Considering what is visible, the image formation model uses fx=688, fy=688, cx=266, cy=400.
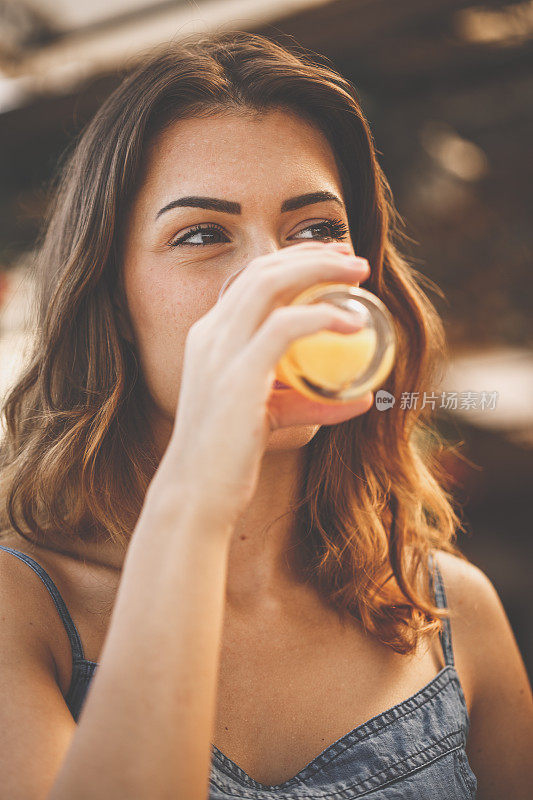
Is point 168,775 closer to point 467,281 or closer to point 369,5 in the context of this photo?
point 369,5

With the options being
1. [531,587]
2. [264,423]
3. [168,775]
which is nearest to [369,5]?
[264,423]

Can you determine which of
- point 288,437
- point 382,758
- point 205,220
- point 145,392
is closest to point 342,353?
point 288,437

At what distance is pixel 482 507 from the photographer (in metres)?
3.25

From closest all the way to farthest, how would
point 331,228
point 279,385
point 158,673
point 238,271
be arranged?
point 158,673
point 279,385
point 238,271
point 331,228

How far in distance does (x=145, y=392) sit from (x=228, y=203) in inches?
17.0

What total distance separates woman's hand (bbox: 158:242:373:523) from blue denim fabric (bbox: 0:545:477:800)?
53 cm

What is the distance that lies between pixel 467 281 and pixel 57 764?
274 centimetres

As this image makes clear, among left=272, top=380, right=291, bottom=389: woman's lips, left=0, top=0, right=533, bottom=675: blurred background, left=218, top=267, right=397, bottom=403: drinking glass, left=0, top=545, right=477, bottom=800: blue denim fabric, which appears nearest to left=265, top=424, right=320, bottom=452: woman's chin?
left=272, top=380, right=291, bottom=389: woman's lips

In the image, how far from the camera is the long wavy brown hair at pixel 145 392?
1311mm

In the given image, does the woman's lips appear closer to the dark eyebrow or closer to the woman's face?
the woman's face

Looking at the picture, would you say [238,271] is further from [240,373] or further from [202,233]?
[240,373]

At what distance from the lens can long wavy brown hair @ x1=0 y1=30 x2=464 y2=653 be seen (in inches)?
51.6

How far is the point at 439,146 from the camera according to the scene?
296 centimetres

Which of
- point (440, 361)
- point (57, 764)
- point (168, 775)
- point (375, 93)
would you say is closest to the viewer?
point (168, 775)
